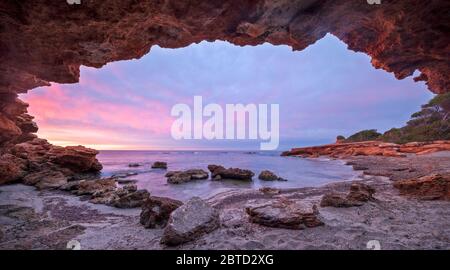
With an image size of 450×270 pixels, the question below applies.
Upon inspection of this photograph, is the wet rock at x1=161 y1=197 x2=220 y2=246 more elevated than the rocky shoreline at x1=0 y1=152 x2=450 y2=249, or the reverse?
the wet rock at x1=161 y1=197 x2=220 y2=246

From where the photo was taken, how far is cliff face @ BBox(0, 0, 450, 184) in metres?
5.92

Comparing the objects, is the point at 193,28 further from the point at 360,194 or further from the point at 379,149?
the point at 379,149

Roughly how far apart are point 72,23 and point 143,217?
6.23m

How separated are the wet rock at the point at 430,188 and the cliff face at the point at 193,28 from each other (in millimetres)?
4757

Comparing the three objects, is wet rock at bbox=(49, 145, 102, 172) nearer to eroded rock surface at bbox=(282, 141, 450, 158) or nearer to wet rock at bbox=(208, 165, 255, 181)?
wet rock at bbox=(208, 165, 255, 181)

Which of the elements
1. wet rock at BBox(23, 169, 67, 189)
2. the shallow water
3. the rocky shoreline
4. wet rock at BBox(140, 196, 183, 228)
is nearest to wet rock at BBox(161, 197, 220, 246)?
the rocky shoreline

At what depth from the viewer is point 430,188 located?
8.89 metres

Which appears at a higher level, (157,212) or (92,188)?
(157,212)

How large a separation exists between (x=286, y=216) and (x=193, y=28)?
6526 millimetres

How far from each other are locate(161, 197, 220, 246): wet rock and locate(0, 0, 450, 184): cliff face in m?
5.58

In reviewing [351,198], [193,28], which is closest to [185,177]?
[351,198]
